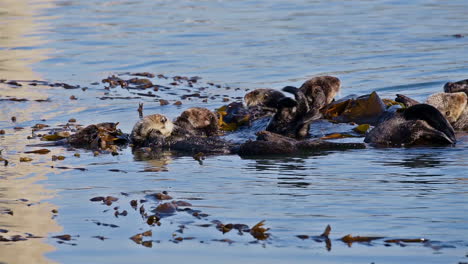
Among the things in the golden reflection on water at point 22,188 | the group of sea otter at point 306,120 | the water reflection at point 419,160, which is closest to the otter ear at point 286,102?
the group of sea otter at point 306,120

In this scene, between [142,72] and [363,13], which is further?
[363,13]

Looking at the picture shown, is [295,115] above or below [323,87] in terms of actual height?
below

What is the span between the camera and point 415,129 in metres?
7.01

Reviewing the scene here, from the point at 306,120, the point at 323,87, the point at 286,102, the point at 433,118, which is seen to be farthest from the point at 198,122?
the point at 433,118

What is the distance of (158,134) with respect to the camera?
752cm

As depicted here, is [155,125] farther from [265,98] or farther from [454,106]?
[454,106]

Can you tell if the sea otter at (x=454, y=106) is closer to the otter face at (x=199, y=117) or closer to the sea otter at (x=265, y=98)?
the sea otter at (x=265, y=98)

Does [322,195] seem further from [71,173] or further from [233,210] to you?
[71,173]

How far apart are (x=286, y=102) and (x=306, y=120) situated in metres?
0.33

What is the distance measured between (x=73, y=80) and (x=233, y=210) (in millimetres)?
8044

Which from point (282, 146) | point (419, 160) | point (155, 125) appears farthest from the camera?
point (155, 125)

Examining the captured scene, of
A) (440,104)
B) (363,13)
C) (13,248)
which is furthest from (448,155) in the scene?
(363,13)

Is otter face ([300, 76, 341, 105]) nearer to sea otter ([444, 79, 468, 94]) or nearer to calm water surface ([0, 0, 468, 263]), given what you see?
sea otter ([444, 79, 468, 94])

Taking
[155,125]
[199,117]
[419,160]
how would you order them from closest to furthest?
[419,160] → [155,125] → [199,117]
